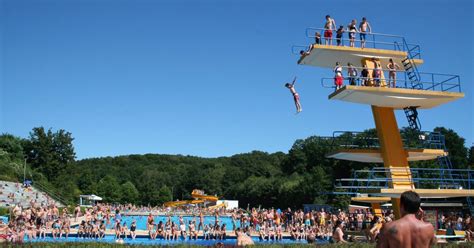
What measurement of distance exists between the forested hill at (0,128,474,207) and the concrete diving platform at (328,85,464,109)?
21.7 meters

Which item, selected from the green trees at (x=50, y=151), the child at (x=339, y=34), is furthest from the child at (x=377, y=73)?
the green trees at (x=50, y=151)

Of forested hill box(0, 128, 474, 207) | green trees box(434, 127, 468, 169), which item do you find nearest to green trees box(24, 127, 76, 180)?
forested hill box(0, 128, 474, 207)

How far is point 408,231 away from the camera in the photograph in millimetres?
5578

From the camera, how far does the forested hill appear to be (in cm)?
6681

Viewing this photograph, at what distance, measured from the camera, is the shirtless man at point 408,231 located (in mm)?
5555

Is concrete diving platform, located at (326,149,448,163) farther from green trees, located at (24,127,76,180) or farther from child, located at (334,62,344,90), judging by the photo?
green trees, located at (24,127,76,180)

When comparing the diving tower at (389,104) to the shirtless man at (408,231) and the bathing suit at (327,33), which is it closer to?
the bathing suit at (327,33)

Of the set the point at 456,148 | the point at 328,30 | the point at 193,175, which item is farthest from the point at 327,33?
the point at 193,175

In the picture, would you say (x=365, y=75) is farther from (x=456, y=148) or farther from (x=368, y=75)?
(x=456, y=148)

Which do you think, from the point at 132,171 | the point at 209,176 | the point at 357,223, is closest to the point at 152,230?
the point at 357,223

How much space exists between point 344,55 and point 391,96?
3349mm

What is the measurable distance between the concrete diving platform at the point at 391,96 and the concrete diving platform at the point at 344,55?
2494 mm

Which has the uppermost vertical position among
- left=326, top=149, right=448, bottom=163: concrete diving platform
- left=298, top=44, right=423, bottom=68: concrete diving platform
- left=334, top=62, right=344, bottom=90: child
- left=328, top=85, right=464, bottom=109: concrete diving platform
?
left=298, top=44, right=423, bottom=68: concrete diving platform

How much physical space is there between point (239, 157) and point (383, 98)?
110067mm
